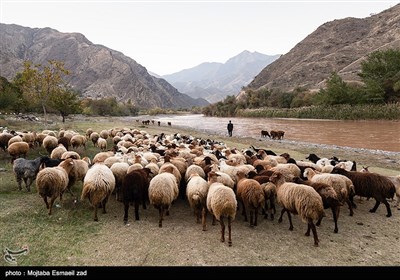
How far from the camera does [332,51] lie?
147000 millimetres

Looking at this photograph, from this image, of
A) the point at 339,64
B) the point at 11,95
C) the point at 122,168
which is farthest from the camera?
the point at 339,64

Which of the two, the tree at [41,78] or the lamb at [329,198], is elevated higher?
the tree at [41,78]

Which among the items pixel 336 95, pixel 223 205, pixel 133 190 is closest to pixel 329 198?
pixel 223 205

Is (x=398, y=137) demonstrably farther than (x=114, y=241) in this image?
Yes

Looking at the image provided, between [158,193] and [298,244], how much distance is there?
11.4 feet

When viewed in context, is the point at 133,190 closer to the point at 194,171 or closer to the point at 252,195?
the point at 194,171

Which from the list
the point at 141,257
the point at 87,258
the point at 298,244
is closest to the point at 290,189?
the point at 298,244

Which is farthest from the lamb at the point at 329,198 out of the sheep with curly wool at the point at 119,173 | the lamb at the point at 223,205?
the sheep with curly wool at the point at 119,173

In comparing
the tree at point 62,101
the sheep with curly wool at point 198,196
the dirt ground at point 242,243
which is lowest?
the dirt ground at point 242,243

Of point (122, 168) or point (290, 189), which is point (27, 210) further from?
point (290, 189)

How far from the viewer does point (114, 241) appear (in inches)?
239

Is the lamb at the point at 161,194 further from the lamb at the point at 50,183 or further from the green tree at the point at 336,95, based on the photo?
the green tree at the point at 336,95

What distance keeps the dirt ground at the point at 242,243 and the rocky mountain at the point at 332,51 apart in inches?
3791

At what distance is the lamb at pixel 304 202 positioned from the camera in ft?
19.8
